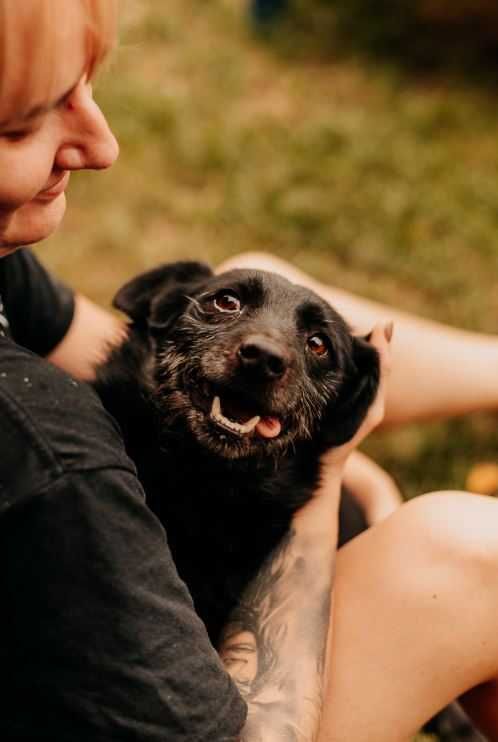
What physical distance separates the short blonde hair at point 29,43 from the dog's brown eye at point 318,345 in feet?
4.09

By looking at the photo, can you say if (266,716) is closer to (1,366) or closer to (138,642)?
(138,642)

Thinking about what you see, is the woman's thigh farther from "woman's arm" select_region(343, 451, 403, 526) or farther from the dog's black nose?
"woman's arm" select_region(343, 451, 403, 526)

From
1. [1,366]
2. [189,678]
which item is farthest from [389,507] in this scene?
[1,366]

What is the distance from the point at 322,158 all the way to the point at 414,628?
4012mm

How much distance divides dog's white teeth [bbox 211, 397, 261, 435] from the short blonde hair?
102cm

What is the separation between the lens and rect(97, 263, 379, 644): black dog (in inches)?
93.4

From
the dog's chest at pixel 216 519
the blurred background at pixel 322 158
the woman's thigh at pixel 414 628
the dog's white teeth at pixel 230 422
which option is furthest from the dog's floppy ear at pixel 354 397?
the blurred background at pixel 322 158

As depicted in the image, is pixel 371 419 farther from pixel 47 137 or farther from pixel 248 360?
pixel 47 137

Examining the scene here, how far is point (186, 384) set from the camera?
8.09 feet

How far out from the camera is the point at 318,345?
267 centimetres

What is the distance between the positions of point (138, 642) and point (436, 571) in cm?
88

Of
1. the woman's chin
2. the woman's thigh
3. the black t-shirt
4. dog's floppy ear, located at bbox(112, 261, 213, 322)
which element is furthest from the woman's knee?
the woman's chin

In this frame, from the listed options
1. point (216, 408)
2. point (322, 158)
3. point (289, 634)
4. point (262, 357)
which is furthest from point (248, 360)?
point (322, 158)

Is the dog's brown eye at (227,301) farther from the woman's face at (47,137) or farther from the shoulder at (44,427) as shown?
the shoulder at (44,427)
